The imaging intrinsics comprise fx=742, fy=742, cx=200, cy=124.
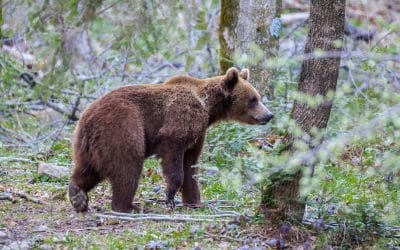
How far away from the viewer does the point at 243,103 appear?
863 cm

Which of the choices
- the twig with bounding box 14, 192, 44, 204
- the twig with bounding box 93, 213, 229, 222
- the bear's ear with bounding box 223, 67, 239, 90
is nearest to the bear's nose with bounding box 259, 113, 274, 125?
the bear's ear with bounding box 223, 67, 239, 90

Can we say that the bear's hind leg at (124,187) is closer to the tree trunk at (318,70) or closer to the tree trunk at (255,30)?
the tree trunk at (318,70)

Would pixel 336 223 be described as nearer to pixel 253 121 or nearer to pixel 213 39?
pixel 253 121

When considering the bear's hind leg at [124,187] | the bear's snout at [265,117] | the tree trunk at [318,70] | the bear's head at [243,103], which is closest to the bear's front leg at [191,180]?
the bear's head at [243,103]

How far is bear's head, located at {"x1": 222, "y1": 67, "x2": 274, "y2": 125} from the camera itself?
28.0 ft

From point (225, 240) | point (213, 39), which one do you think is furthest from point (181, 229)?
point (213, 39)

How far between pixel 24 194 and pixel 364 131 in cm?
467

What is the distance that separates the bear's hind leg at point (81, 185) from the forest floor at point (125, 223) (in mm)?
111

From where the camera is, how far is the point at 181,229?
6734mm

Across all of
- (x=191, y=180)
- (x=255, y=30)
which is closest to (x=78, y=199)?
(x=191, y=180)

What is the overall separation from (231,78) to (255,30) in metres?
1.90

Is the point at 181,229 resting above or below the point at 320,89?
below

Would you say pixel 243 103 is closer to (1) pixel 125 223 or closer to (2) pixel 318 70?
(1) pixel 125 223

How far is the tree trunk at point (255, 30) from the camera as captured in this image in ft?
33.0
